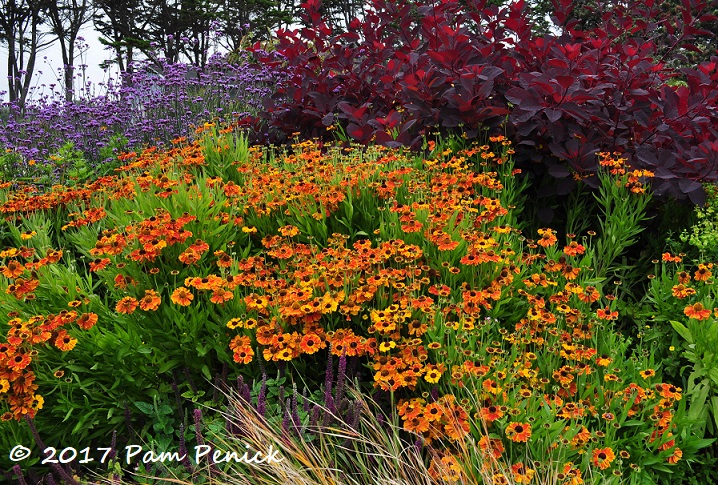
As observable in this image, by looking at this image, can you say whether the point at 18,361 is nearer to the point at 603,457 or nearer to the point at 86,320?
the point at 86,320

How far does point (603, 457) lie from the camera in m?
1.94

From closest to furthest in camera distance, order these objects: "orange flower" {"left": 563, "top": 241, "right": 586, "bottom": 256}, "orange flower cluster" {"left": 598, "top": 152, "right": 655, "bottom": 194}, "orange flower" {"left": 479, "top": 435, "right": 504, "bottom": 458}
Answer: "orange flower" {"left": 479, "top": 435, "right": 504, "bottom": 458} < "orange flower" {"left": 563, "top": 241, "right": 586, "bottom": 256} < "orange flower cluster" {"left": 598, "top": 152, "right": 655, "bottom": 194}

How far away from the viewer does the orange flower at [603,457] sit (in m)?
1.91

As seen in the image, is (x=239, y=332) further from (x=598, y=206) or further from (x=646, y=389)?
(x=598, y=206)

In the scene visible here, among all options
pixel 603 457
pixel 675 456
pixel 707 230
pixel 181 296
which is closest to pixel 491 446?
pixel 603 457

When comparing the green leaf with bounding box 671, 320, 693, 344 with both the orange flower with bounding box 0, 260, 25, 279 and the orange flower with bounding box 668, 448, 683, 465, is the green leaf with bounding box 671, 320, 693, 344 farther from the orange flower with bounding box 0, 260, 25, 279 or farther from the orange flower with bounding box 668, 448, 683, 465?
the orange flower with bounding box 0, 260, 25, 279

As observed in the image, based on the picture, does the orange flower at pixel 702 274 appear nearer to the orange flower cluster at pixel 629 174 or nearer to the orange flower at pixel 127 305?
the orange flower cluster at pixel 629 174

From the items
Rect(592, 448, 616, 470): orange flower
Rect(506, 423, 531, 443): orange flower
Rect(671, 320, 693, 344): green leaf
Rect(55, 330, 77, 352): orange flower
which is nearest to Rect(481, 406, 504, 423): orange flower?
Rect(506, 423, 531, 443): orange flower

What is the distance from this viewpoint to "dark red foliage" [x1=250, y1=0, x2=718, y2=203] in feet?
11.4

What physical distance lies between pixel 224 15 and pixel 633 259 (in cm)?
2441

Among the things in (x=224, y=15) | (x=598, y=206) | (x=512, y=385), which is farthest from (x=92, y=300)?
(x=224, y=15)

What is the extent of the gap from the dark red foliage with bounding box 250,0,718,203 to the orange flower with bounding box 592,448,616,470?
188 centimetres

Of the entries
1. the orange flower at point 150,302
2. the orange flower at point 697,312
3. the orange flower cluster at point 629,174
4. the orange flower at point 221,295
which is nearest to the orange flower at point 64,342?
the orange flower at point 150,302

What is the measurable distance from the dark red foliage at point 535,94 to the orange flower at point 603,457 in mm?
1876
